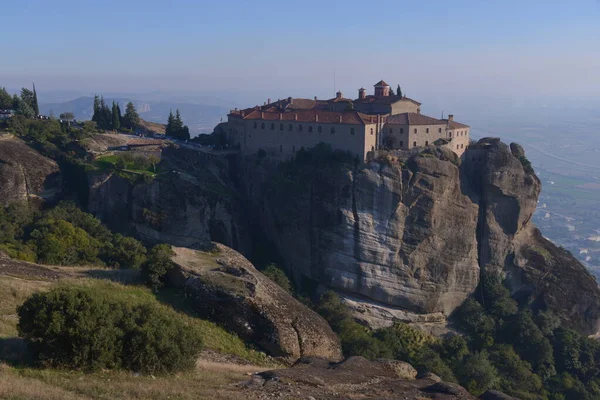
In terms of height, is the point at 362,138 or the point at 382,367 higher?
the point at 362,138

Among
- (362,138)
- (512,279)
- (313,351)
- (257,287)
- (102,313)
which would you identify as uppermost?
(362,138)

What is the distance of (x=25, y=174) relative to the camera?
45250 mm

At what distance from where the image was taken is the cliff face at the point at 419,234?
44.2 m

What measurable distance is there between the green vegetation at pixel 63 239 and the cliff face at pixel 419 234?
1355 cm

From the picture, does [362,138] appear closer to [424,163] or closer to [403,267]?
[424,163]

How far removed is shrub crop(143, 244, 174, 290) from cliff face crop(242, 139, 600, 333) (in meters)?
22.5

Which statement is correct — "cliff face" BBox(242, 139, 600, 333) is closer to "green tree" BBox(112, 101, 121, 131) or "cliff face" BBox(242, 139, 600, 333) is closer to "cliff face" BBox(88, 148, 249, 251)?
"cliff face" BBox(88, 148, 249, 251)

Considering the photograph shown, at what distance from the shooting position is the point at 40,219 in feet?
136

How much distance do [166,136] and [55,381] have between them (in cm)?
4712

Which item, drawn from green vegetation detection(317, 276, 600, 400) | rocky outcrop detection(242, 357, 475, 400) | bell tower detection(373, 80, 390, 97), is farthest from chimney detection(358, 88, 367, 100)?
rocky outcrop detection(242, 357, 475, 400)

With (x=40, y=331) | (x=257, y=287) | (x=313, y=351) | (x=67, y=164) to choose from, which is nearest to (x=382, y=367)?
(x=313, y=351)

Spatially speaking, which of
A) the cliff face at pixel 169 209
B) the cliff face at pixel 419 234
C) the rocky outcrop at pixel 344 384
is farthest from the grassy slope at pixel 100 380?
the cliff face at pixel 169 209

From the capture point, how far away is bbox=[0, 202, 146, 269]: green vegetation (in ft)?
112

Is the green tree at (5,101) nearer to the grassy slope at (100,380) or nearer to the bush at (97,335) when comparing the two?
the grassy slope at (100,380)
